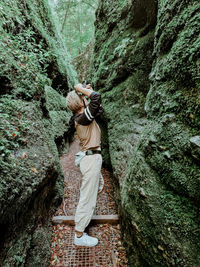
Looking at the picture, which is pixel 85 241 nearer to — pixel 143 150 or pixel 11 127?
pixel 143 150

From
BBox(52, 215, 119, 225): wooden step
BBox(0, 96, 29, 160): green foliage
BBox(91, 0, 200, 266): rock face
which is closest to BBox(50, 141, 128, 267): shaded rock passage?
BBox(52, 215, 119, 225): wooden step

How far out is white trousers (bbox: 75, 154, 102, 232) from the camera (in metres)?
2.75

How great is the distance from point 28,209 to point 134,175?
5.88 ft

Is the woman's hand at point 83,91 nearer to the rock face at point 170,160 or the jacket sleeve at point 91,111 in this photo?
the jacket sleeve at point 91,111

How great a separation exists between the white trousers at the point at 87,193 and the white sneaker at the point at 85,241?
17 centimetres

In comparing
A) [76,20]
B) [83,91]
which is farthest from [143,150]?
[76,20]

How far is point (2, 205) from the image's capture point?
60.6 inches

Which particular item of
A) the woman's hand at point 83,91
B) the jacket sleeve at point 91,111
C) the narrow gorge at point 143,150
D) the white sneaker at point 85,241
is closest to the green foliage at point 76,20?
the narrow gorge at point 143,150

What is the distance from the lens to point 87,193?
9.23 feet

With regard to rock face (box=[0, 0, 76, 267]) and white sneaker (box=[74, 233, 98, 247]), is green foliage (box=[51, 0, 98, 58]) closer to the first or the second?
rock face (box=[0, 0, 76, 267])

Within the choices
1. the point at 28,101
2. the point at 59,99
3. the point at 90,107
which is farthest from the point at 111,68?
the point at 59,99

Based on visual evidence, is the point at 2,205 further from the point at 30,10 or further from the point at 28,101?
the point at 30,10

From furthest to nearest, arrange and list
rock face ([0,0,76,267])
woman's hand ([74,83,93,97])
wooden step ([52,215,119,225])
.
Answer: wooden step ([52,215,119,225]) < woman's hand ([74,83,93,97]) < rock face ([0,0,76,267])

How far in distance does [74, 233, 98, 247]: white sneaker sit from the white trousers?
0.17 metres
